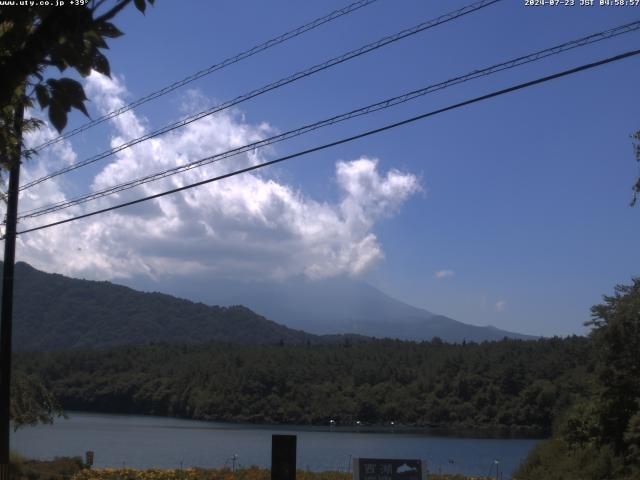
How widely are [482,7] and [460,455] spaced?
110 ft

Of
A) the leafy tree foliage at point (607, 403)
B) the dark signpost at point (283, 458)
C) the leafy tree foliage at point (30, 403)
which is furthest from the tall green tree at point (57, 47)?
the leafy tree foliage at point (30, 403)

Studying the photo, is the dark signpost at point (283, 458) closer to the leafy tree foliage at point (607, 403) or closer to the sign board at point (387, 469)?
the sign board at point (387, 469)

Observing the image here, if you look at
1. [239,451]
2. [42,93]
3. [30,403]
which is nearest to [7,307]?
[30,403]

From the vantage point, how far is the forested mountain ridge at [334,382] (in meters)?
71.7

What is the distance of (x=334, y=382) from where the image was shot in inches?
3548

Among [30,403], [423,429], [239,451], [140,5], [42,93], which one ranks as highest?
[140,5]

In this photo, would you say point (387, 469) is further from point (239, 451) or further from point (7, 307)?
point (239, 451)

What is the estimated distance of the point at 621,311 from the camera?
21.5 m

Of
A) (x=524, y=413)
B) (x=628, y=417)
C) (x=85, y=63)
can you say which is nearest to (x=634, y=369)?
(x=628, y=417)

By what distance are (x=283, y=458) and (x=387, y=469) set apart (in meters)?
1.72

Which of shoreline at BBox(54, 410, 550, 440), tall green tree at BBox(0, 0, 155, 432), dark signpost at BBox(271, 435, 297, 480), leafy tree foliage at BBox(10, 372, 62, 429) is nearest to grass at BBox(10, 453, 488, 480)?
leafy tree foliage at BBox(10, 372, 62, 429)

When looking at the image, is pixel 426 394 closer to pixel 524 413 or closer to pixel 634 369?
pixel 524 413

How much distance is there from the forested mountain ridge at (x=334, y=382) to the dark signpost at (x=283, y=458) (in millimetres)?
53745

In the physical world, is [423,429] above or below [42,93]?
below
